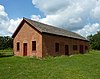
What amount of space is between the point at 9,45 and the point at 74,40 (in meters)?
69.4

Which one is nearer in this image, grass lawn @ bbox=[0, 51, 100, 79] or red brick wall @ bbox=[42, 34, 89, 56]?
grass lawn @ bbox=[0, 51, 100, 79]

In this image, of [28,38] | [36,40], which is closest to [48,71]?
[36,40]

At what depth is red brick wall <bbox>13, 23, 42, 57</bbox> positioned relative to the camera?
3409cm

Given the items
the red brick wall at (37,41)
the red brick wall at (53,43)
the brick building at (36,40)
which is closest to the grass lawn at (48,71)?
the red brick wall at (37,41)

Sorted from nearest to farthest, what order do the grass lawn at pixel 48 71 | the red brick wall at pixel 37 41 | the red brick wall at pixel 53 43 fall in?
1. the grass lawn at pixel 48 71
2. the red brick wall at pixel 37 41
3. the red brick wall at pixel 53 43

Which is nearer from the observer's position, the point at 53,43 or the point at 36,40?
the point at 36,40

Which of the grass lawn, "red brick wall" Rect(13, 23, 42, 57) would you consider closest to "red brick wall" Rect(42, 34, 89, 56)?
"red brick wall" Rect(13, 23, 42, 57)

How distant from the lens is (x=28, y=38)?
3584cm

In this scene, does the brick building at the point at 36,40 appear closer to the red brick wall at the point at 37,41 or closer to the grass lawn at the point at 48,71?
the red brick wall at the point at 37,41

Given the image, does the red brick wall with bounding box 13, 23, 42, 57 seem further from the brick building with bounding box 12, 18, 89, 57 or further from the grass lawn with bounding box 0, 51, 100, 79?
the grass lawn with bounding box 0, 51, 100, 79

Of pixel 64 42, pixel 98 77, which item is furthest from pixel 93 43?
pixel 98 77

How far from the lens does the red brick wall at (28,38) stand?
34.1m

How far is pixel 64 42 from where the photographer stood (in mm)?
41969

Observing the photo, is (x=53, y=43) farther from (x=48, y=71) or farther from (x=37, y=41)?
(x=48, y=71)
